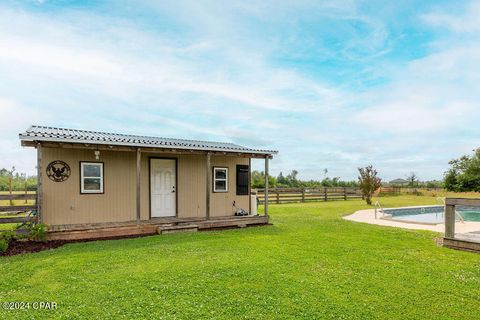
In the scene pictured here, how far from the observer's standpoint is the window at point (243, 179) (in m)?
11.6

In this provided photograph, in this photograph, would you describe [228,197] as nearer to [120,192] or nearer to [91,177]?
[120,192]

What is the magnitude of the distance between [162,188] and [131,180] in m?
1.06

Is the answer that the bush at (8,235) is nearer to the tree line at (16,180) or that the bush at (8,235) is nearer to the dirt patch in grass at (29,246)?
the dirt patch in grass at (29,246)

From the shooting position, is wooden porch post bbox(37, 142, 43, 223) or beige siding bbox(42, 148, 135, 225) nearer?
wooden porch post bbox(37, 142, 43, 223)

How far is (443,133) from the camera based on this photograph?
821 inches

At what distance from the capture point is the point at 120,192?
30.5ft

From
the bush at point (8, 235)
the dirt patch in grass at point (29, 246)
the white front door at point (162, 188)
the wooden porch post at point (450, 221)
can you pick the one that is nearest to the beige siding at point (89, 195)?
the white front door at point (162, 188)

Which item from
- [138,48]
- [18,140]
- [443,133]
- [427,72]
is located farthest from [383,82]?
[18,140]

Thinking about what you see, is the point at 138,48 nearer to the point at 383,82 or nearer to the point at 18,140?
the point at 18,140

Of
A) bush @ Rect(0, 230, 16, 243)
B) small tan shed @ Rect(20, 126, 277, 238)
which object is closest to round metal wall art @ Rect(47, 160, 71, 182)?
small tan shed @ Rect(20, 126, 277, 238)

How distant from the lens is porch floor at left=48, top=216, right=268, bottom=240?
7.86 m

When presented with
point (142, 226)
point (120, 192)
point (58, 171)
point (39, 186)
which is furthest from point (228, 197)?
point (39, 186)

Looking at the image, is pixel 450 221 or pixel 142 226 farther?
pixel 142 226

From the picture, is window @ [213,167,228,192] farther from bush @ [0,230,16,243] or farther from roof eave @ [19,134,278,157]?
bush @ [0,230,16,243]
